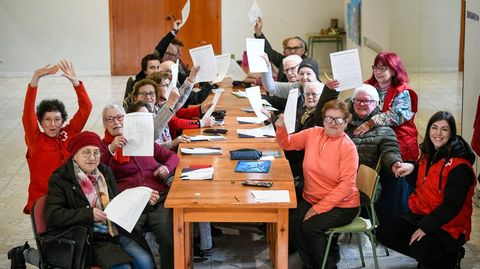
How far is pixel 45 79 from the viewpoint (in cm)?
1495

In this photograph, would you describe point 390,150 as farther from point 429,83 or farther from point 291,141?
point 429,83

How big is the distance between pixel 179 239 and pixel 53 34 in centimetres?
1134

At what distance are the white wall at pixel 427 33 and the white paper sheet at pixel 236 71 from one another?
198 centimetres

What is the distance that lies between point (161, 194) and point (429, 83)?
4133 millimetres

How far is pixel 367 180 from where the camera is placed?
5.37 metres

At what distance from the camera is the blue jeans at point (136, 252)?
481cm

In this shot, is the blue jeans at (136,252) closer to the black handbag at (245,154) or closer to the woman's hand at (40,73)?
the black handbag at (245,154)

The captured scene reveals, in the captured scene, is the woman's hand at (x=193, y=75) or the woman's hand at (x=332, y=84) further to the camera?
the woman's hand at (x=193, y=75)

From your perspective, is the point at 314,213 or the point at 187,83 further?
the point at 187,83

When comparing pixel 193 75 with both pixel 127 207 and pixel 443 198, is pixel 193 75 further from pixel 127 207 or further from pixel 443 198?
pixel 443 198

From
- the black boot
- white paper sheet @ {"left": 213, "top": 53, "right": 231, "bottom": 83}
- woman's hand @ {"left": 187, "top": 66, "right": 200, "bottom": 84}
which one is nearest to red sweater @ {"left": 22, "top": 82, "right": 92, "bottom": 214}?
the black boot

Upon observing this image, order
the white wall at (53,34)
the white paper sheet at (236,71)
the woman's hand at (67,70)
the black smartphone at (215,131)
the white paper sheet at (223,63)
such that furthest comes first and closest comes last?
the white wall at (53,34)
the white paper sheet at (236,71)
the white paper sheet at (223,63)
the black smartphone at (215,131)
the woman's hand at (67,70)

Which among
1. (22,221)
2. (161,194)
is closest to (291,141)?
(161,194)

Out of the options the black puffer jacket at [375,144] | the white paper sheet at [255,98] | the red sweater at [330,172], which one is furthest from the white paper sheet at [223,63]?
the red sweater at [330,172]
